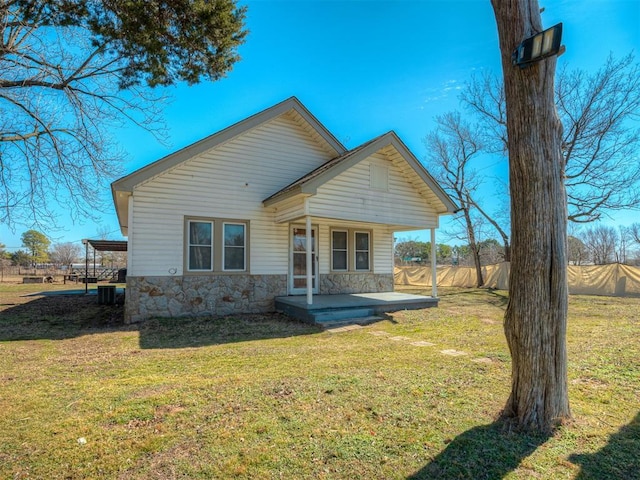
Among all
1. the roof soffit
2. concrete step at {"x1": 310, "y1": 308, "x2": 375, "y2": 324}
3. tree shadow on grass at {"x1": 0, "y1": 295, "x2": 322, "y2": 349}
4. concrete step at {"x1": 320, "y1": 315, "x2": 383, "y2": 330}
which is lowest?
tree shadow on grass at {"x1": 0, "y1": 295, "x2": 322, "y2": 349}

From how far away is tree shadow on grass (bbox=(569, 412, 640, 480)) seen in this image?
2.37 m

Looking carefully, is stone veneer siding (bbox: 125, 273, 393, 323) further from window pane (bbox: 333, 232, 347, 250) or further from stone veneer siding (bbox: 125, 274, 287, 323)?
window pane (bbox: 333, 232, 347, 250)

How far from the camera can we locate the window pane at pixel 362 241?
12.4 metres

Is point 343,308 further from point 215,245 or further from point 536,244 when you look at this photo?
point 536,244

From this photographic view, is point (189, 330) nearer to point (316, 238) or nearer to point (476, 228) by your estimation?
point (316, 238)

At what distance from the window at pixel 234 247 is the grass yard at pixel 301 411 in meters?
3.49

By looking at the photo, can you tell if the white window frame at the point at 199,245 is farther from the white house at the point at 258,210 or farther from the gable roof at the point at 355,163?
the gable roof at the point at 355,163

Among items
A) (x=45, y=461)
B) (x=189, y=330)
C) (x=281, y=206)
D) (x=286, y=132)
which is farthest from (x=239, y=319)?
(x=45, y=461)

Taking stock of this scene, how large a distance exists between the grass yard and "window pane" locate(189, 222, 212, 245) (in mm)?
3416

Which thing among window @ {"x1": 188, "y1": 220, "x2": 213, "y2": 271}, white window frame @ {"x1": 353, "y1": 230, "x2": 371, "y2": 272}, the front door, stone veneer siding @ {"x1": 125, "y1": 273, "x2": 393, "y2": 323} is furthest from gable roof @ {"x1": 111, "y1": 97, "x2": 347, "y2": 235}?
the front door

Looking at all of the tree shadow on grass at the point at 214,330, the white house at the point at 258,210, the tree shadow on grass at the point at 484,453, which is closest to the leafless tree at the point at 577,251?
the white house at the point at 258,210

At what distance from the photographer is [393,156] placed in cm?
1023

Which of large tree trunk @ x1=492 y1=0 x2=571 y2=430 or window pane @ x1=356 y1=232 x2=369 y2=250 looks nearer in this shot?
large tree trunk @ x1=492 y1=0 x2=571 y2=430

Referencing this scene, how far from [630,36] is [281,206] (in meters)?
10.1
